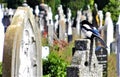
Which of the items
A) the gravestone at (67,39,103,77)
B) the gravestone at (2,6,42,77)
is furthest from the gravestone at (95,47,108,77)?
the gravestone at (2,6,42,77)

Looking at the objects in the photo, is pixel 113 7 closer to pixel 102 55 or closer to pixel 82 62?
pixel 102 55

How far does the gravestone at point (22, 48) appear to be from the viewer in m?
9.24

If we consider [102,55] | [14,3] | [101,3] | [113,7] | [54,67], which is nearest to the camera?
[54,67]

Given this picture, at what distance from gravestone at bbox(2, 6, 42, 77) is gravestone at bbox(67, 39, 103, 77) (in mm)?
541

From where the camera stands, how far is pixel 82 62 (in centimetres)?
1044

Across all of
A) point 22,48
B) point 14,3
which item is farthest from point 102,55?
point 14,3

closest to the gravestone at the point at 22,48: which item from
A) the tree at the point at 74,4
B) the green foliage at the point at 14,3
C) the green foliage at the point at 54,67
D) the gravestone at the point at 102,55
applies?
the green foliage at the point at 54,67

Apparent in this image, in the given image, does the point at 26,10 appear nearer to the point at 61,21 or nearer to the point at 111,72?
the point at 111,72

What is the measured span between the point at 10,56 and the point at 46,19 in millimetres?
16465

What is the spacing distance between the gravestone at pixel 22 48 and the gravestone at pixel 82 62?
541 millimetres

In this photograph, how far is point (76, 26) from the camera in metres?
26.3

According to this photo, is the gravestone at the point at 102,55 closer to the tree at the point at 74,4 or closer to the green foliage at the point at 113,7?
the green foliage at the point at 113,7

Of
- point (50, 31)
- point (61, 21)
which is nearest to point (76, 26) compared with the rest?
point (61, 21)

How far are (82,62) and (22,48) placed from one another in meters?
1.26
